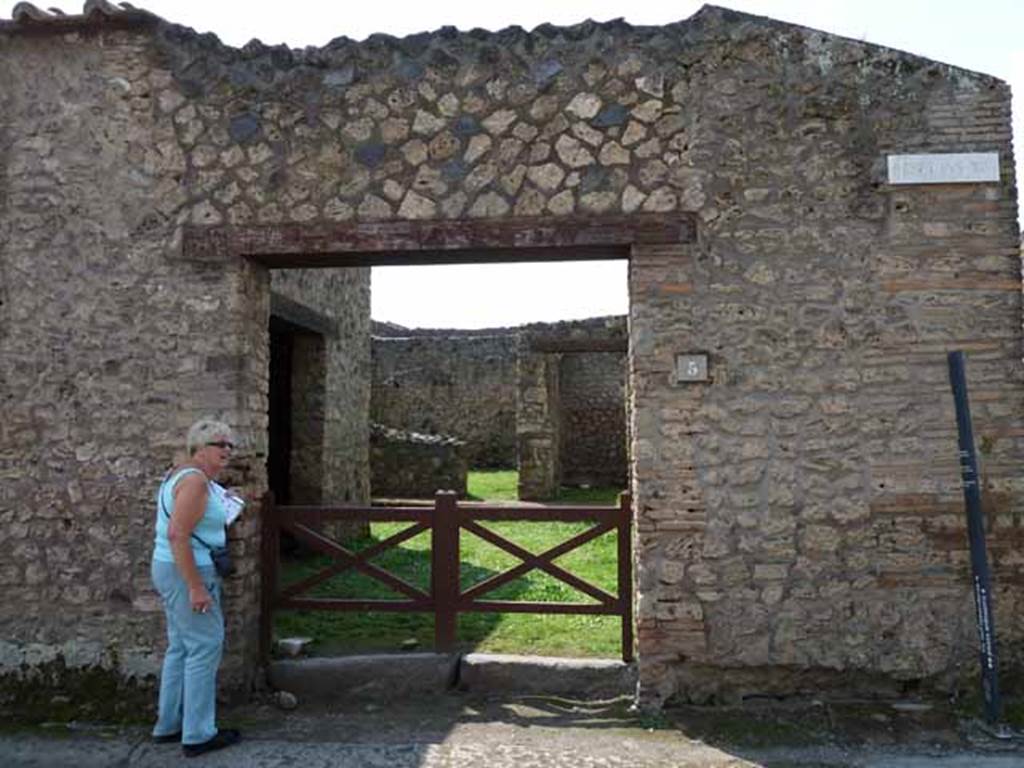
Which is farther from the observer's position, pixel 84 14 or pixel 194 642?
pixel 84 14

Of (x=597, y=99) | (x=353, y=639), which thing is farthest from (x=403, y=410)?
(x=597, y=99)

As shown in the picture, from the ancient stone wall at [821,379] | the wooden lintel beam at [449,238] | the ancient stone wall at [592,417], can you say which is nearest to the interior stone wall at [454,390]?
the ancient stone wall at [592,417]

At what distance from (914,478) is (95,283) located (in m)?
4.89

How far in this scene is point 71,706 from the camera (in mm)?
5066

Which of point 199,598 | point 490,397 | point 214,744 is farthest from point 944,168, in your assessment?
point 490,397

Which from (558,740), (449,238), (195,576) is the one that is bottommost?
(558,740)

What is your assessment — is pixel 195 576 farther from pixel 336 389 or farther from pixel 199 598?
pixel 336 389

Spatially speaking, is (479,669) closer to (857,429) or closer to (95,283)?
(857,429)

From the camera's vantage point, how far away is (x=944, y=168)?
4945 millimetres

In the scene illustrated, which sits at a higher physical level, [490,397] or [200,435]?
[490,397]

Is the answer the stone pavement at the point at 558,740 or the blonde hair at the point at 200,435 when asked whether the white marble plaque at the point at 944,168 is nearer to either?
the stone pavement at the point at 558,740

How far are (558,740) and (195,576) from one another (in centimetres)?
201

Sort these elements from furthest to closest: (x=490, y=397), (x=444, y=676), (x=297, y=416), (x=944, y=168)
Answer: (x=490, y=397), (x=297, y=416), (x=444, y=676), (x=944, y=168)

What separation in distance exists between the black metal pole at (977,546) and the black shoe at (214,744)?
3.80 metres
